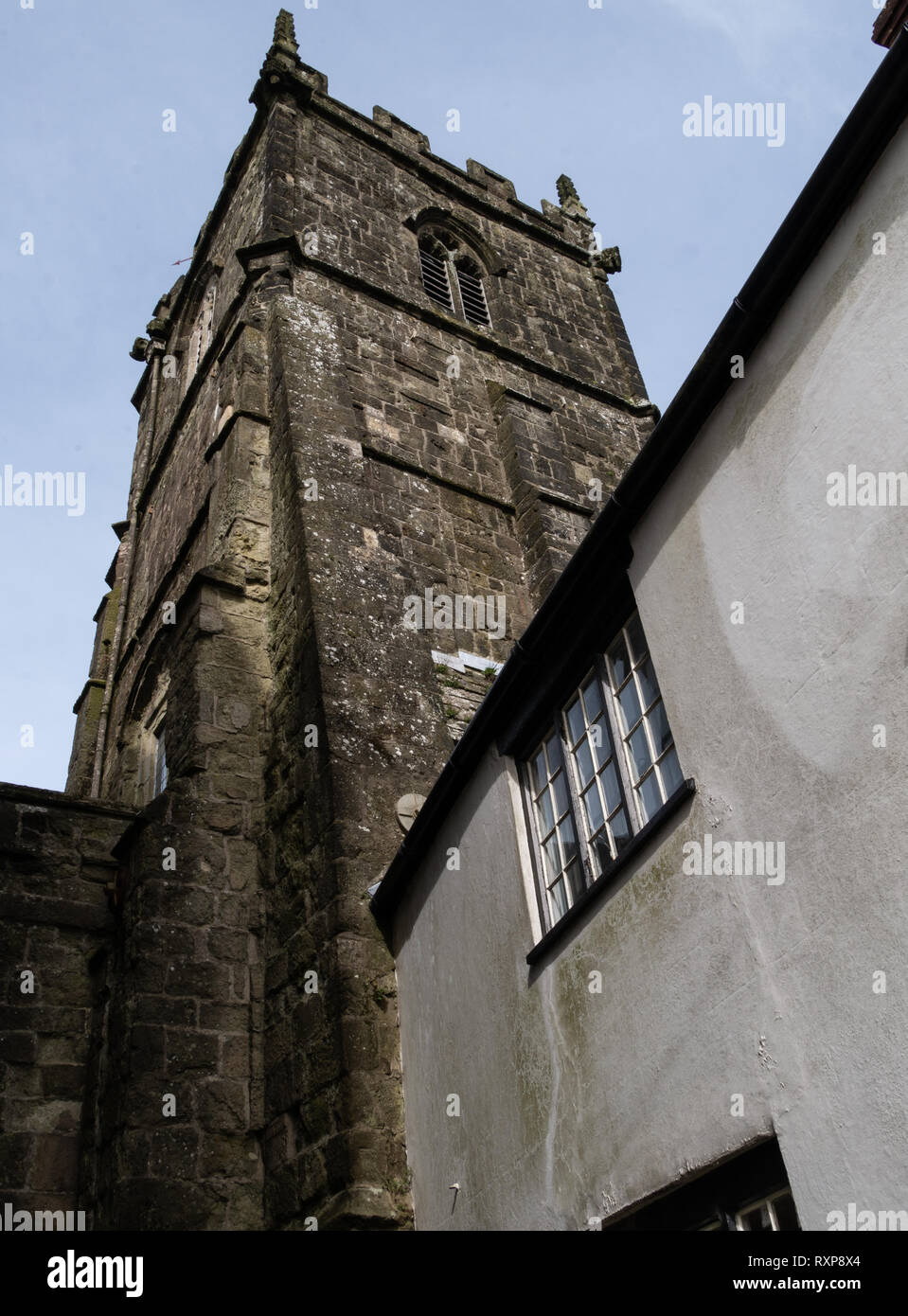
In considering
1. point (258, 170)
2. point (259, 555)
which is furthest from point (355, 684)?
point (258, 170)

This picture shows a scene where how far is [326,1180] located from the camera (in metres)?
5.69

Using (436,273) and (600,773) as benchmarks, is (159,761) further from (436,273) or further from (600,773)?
(436,273)

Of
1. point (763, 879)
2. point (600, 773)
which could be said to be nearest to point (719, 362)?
point (600, 773)

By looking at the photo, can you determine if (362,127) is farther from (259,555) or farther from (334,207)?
(259,555)

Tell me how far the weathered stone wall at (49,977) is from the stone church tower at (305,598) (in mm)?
139

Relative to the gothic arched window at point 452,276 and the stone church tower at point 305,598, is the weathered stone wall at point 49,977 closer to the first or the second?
the stone church tower at point 305,598

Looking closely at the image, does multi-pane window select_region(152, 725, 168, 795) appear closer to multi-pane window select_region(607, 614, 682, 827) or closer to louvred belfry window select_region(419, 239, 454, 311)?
multi-pane window select_region(607, 614, 682, 827)

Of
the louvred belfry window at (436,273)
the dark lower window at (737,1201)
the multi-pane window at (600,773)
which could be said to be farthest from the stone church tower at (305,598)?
the dark lower window at (737,1201)

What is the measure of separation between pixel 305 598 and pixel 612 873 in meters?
4.06

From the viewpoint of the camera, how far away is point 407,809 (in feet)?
23.4

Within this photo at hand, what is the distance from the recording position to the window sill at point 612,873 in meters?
4.31

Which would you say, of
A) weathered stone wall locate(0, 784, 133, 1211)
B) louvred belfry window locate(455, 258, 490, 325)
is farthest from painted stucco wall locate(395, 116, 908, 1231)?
louvred belfry window locate(455, 258, 490, 325)

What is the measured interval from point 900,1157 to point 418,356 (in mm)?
9976

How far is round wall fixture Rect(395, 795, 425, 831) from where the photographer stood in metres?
7.05
